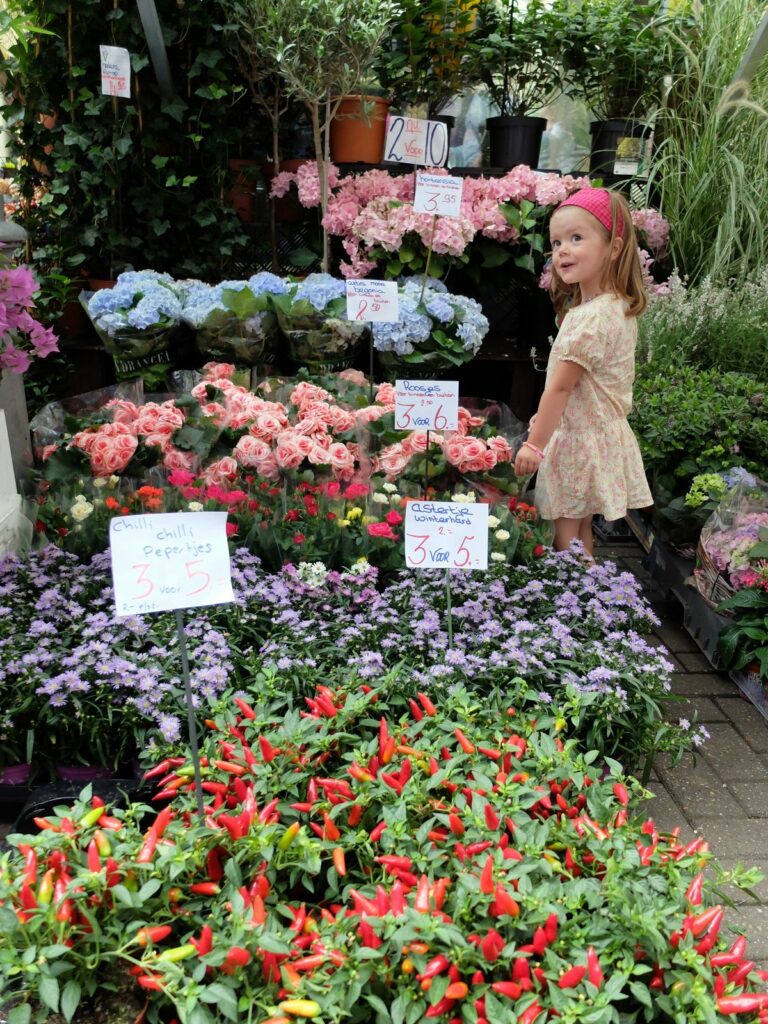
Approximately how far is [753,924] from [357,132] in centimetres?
405

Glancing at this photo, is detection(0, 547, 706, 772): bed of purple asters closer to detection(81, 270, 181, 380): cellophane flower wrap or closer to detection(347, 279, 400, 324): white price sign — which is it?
detection(347, 279, 400, 324): white price sign

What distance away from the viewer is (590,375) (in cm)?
288

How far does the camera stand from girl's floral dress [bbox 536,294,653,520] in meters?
2.78

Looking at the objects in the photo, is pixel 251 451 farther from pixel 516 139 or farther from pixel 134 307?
pixel 516 139

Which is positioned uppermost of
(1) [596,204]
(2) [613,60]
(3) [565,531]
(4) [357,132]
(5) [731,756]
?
(2) [613,60]

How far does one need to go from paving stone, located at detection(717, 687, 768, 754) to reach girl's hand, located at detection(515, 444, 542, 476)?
1005 mm

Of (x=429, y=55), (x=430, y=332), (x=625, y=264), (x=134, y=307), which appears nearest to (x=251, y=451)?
(x=134, y=307)

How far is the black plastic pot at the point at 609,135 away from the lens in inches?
191

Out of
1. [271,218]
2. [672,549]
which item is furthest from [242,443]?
[271,218]

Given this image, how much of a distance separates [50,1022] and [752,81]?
5.28 m

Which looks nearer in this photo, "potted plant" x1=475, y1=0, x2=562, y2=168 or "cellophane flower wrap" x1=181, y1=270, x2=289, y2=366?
"cellophane flower wrap" x1=181, y1=270, x2=289, y2=366

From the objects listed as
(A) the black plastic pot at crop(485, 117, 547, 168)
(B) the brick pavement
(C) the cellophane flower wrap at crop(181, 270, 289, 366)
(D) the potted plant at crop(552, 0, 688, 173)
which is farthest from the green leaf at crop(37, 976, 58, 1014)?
(D) the potted plant at crop(552, 0, 688, 173)

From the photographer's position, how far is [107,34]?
4.05m

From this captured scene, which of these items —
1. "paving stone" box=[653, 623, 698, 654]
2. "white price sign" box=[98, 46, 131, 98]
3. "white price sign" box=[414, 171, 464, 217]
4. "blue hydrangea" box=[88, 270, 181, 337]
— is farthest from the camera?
"white price sign" box=[98, 46, 131, 98]
